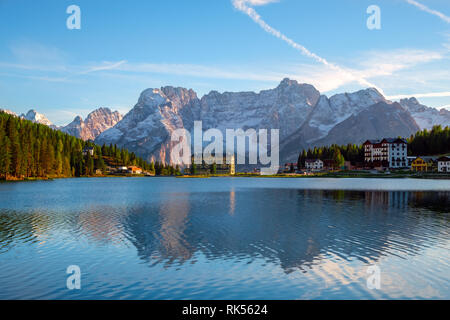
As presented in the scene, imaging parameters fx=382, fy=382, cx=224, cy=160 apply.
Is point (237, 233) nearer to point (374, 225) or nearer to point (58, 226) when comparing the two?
point (374, 225)

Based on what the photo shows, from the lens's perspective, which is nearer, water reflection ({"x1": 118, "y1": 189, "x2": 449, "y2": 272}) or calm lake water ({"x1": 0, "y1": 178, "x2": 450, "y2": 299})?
calm lake water ({"x1": 0, "y1": 178, "x2": 450, "y2": 299})

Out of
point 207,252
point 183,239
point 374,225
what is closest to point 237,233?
point 183,239

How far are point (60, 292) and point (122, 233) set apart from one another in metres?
20.0

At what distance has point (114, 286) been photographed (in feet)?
79.2

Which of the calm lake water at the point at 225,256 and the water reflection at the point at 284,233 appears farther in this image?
the water reflection at the point at 284,233

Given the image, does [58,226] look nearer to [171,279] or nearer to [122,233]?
[122,233]

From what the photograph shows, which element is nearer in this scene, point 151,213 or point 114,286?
point 114,286

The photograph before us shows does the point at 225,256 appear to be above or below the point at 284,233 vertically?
above

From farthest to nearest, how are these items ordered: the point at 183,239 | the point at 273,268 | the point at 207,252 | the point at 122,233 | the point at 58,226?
the point at 58,226
the point at 122,233
the point at 183,239
the point at 207,252
the point at 273,268

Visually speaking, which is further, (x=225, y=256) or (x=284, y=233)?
(x=284, y=233)
